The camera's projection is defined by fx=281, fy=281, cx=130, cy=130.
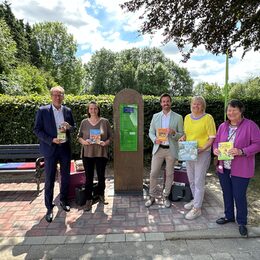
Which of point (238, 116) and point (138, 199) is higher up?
point (238, 116)

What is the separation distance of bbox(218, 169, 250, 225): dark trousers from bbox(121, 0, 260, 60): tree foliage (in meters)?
4.87

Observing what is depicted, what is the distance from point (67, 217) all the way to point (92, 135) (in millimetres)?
1374

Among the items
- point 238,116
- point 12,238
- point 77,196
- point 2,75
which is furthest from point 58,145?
point 2,75

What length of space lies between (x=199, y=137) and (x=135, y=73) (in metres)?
48.2

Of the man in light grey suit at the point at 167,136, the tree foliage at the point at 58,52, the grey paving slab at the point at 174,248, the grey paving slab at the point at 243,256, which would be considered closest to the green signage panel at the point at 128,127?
the man in light grey suit at the point at 167,136

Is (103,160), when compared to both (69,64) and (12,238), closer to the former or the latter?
(12,238)

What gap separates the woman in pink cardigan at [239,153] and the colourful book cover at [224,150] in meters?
0.05

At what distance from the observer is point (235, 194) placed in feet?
12.8

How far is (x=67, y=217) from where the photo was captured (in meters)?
4.49

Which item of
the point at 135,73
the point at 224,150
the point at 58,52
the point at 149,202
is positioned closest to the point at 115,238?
the point at 149,202

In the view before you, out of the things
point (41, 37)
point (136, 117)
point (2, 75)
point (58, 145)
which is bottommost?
point (58, 145)

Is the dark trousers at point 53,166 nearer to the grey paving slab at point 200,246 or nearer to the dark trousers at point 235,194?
the grey paving slab at point 200,246

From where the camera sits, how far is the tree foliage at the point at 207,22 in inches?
282

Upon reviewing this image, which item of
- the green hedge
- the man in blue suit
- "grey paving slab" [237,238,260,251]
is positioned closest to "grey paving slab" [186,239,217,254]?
"grey paving slab" [237,238,260,251]
